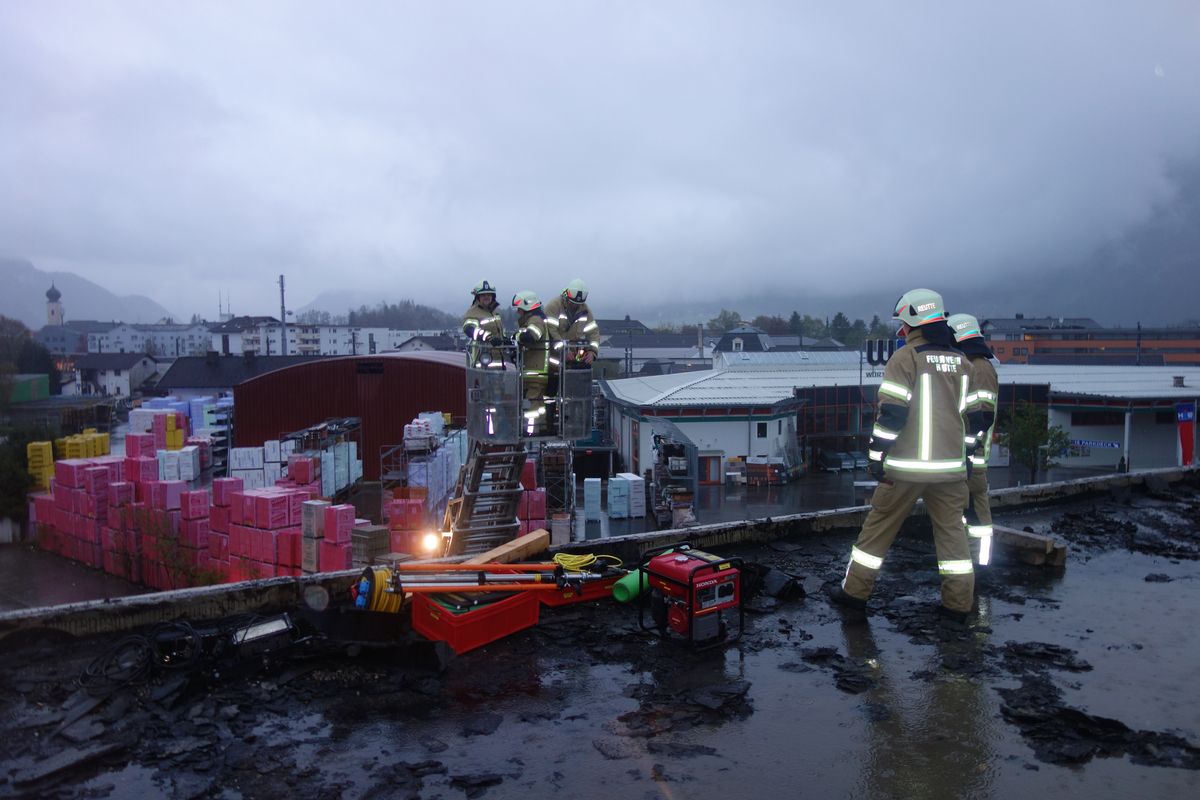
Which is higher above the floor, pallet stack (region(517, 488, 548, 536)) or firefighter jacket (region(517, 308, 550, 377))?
firefighter jacket (region(517, 308, 550, 377))

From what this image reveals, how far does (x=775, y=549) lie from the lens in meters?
8.13

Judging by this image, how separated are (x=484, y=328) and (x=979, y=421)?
20.6ft

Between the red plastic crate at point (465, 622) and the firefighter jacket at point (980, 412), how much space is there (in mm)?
3866

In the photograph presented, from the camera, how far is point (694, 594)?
530 cm

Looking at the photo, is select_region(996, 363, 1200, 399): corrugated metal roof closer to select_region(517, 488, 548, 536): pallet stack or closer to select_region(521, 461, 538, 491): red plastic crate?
select_region(521, 461, 538, 491): red plastic crate

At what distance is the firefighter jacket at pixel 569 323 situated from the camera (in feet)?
35.4

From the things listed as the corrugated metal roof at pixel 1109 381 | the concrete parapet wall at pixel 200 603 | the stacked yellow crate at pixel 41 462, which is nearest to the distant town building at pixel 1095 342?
the corrugated metal roof at pixel 1109 381

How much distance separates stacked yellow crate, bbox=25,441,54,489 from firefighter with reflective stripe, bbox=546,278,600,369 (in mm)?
19456

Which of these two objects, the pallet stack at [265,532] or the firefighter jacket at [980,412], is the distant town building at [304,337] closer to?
the pallet stack at [265,532]

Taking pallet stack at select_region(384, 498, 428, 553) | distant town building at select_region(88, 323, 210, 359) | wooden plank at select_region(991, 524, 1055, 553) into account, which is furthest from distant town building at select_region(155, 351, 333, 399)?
distant town building at select_region(88, 323, 210, 359)

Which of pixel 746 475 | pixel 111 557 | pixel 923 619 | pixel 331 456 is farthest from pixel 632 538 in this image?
pixel 746 475

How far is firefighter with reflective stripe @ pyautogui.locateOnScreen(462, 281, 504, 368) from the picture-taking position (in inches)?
420

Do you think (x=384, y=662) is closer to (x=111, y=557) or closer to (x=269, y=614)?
(x=269, y=614)

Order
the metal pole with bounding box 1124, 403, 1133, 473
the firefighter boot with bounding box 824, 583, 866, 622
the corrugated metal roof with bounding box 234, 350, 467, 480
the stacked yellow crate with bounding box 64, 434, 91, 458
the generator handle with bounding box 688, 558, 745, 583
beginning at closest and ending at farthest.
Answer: the generator handle with bounding box 688, 558, 745, 583, the firefighter boot with bounding box 824, 583, 866, 622, the stacked yellow crate with bounding box 64, 434, 91, 458, the corrugated metal roof with bounding box 234, 350, 467, 480, the metal pole with bounding box 1124, 403, 1133, 473
